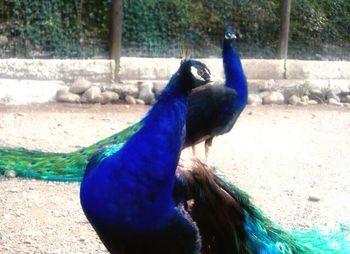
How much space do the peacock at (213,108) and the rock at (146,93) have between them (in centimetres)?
205

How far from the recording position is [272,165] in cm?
523

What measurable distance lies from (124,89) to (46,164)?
3.09 meters

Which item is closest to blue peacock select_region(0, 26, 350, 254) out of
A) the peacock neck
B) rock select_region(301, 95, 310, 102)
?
the peacock neck

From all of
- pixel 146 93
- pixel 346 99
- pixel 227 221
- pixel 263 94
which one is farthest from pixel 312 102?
pixel 227 221

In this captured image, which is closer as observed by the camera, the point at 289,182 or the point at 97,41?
the point at 289,182

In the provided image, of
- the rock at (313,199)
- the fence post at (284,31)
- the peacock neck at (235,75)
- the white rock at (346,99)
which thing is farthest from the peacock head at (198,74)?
the white rock at (346,99)

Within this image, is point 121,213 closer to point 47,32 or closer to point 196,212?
point 196,212

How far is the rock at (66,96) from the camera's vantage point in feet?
22.8

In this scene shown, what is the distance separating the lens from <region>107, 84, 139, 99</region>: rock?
714cm

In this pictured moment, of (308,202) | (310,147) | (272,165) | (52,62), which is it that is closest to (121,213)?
(308,202)

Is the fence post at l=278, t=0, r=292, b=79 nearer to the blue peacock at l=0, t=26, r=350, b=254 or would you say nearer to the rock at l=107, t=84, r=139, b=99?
the rock at l=107, t=84, r=139, b=99

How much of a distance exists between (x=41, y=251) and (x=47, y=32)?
4.04m

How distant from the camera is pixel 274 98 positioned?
25.0ft

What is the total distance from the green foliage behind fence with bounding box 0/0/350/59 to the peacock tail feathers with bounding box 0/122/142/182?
9.53ft
